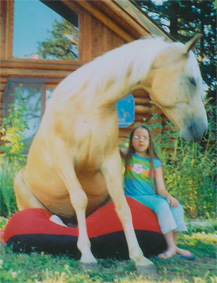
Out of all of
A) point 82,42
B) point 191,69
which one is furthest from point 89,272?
point 82,42

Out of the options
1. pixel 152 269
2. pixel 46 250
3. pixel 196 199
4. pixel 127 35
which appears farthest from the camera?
pixel 127 35

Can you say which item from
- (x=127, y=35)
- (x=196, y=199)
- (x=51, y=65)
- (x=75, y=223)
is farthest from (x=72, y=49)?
(x=75, y=223)

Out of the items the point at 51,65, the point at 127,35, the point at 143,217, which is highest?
the point at 127,35

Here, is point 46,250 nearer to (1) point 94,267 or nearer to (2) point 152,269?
(1) point 94,267

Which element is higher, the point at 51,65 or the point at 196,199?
the point at 51,65

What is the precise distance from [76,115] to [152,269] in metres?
1.08

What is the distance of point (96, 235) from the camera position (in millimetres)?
2793

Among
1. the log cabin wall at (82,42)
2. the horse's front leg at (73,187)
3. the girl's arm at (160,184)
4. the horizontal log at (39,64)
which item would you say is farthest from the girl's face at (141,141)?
the horizontal log at (39,64)

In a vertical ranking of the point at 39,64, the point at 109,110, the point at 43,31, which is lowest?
the point at 109,110

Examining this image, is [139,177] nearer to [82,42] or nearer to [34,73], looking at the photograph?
[34,73]

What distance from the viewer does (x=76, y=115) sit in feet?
8.47

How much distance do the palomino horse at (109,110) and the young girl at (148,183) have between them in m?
0.38

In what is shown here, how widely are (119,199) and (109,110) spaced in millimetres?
593

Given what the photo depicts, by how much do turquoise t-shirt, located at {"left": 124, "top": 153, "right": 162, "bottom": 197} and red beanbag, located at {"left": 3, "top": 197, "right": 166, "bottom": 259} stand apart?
21cm
